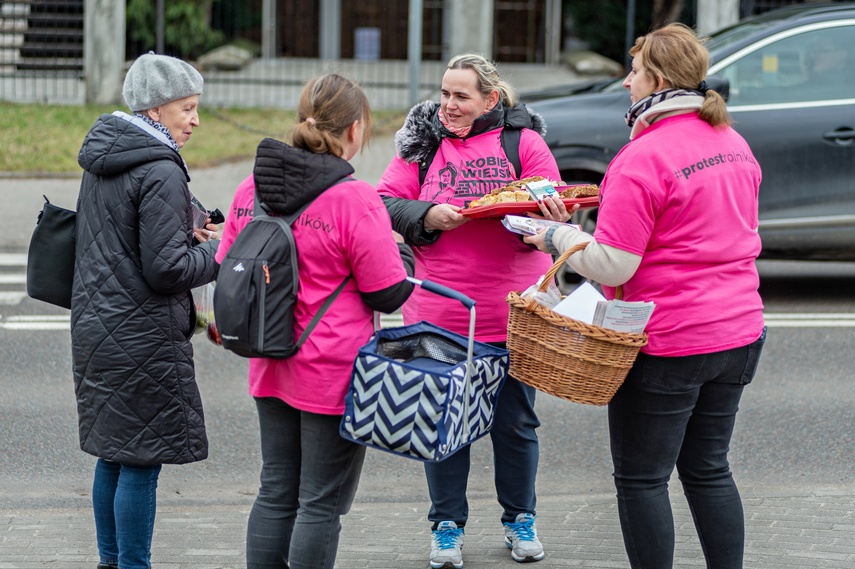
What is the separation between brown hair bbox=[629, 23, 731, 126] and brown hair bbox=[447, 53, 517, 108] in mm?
826

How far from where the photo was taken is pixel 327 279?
3342mm

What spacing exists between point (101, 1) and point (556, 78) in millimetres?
6954

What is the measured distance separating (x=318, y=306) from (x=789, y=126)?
565 centimetres

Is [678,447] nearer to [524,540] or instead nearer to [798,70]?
[524,540]

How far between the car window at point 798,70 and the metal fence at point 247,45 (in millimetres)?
7120

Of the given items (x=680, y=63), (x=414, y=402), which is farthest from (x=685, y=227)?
(x=414, y=402)

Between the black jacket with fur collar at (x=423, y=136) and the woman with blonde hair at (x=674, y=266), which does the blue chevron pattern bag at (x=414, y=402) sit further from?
the black jacket with fur collar at (x=423, y=136)

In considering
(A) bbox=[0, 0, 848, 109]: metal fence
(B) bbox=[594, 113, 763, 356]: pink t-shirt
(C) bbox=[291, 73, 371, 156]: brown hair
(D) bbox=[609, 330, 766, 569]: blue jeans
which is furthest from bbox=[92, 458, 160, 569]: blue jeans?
(A) bbox=[0, 0, 848, 109]: metal fence

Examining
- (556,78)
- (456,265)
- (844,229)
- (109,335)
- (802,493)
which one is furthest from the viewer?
(556,78)

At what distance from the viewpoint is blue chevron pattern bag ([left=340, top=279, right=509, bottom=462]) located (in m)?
3.20

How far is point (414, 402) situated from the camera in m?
3.21

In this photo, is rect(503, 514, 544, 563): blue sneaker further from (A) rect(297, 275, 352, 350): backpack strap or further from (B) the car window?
(B) the car window

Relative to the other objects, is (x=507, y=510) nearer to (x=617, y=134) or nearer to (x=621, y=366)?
(x=621, y=366)

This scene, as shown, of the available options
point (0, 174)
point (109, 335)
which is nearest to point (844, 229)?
point (109, 335)
